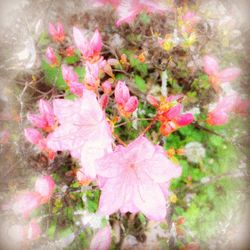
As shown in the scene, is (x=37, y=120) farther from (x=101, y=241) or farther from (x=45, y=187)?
(x=101, y=241)

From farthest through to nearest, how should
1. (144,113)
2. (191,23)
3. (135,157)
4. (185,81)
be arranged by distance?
1. (185,81)
2. (144,113)
3. (191,23)
4. (135,157)

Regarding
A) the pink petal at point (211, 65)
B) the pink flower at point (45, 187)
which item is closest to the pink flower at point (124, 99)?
the pink flower at point (45, 187)

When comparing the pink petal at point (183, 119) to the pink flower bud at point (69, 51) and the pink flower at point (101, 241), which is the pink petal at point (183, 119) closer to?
the pink flower at point (101, 241)

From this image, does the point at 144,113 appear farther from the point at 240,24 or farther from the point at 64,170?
the point at 240,24

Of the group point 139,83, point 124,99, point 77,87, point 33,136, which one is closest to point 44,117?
point 33,136

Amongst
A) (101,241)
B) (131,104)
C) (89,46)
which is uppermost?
(89,46)

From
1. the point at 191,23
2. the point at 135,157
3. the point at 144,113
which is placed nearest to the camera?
the point at 135,157

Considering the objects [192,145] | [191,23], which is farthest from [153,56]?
[192,145]

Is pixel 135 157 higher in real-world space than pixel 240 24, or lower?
lower
